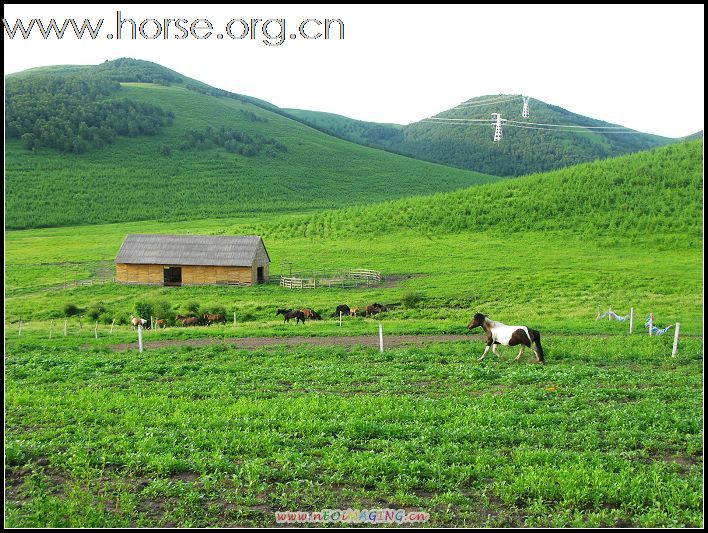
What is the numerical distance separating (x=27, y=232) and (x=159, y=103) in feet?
278

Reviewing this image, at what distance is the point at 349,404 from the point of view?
12117mm

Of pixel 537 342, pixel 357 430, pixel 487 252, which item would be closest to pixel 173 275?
pixel 487 252

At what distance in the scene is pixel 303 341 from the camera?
2353 cm

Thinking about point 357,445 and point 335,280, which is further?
point 335,280

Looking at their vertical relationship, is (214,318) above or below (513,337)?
below

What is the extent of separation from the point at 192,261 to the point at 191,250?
1.29 meters

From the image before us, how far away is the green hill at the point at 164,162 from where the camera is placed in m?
97.9

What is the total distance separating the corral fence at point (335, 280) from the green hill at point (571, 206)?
2088 centimetres

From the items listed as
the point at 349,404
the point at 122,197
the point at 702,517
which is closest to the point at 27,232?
the point at 122,197

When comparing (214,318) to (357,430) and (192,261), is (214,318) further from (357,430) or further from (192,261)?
(357,430)

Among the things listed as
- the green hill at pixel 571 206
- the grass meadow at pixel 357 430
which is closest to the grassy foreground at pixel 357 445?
the grass meadow at pixel 357 430

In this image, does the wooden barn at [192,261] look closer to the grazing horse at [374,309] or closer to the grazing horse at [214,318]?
the grazing horse at [214,318]

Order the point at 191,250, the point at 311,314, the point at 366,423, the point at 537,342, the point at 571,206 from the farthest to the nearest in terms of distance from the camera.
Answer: the point at 571,206 < the point at 191,250 < the point at 311,314 < the point at 537,342 < the point at 366,423

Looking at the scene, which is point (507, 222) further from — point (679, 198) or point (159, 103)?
point (159, 103)
